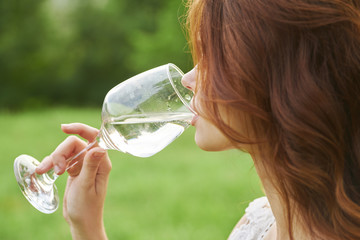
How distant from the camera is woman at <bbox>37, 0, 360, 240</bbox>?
134cm

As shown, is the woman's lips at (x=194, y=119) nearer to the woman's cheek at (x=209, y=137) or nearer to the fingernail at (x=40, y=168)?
the woman's cheek at (x=209, y=137)

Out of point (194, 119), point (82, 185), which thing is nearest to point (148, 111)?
point (194, 119)

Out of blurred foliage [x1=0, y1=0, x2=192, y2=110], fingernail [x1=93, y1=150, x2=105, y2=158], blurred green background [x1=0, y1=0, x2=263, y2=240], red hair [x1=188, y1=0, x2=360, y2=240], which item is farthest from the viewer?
blurred foliage [x1=0, y1=0, x2=192, y2=110]

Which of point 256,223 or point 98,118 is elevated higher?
point 256,223

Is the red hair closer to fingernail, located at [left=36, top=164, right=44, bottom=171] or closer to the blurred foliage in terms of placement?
fingernail, located at [left=36, top=164, right=44, bottom=171]

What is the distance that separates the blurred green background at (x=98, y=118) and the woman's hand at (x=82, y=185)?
0.50m

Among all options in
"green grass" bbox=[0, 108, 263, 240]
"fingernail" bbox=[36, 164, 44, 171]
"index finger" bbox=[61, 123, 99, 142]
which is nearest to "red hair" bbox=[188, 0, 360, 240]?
"index finger" bbox=[61, 123, 99, 142]

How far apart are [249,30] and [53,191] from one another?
93 centimetres

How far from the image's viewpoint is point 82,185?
5.88 feet

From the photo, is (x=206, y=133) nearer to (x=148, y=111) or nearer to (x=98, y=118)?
(x=148, y=111)

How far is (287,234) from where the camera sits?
1580 mm

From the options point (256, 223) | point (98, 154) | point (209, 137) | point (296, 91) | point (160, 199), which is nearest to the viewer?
point (296, 91)

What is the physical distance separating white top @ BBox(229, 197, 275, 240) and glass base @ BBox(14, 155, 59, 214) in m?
0.69

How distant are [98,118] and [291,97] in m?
11.3
